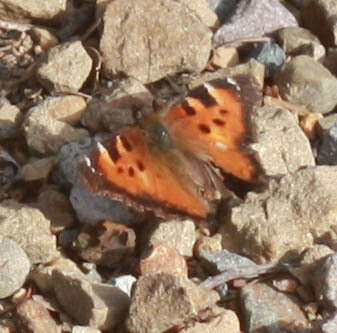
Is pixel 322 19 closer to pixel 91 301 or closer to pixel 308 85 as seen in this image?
pixel 308 85

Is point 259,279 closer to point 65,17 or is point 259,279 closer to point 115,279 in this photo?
point 115,279

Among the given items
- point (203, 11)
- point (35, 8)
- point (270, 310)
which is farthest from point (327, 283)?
point (35, 8)

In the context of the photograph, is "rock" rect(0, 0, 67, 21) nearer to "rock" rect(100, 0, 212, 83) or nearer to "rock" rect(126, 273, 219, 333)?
"rock" rect(100, 0, 212, 83)

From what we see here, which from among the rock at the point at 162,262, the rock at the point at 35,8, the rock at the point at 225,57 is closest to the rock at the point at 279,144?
the rock at the point at 225,57

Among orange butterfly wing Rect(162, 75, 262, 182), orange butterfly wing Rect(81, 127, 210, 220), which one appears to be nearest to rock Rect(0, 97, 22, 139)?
orange butterfly wing Rect(81, 127, 210, 220)

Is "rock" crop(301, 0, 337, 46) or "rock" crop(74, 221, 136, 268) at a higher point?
"rock" crop(301, 0, 337, 46)

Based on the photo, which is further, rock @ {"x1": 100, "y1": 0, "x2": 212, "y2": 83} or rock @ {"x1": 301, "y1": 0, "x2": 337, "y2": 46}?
rock @ {"x1": 301, "y1": 0, "x2": 337, "y2": 46}

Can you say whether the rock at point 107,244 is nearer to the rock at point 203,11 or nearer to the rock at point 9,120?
the rock at point 9,120
